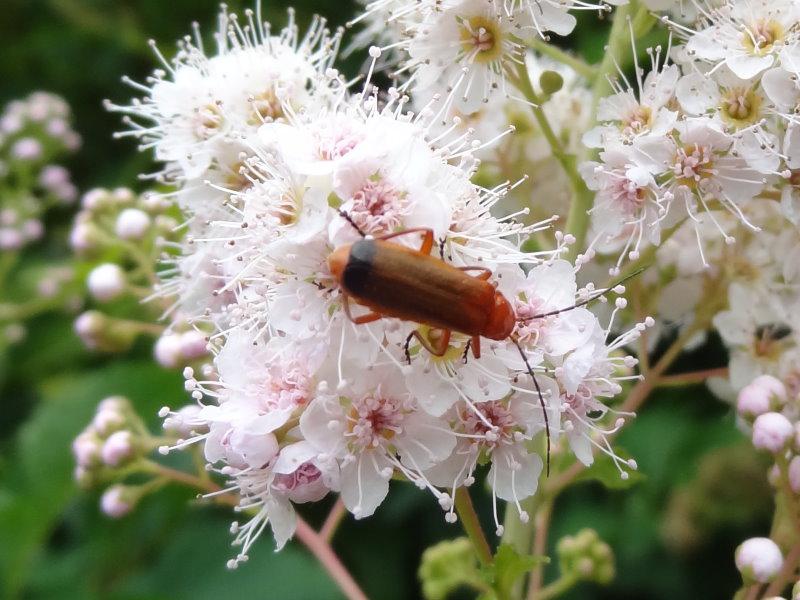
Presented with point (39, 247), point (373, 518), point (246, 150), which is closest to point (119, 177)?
point (39, 247)

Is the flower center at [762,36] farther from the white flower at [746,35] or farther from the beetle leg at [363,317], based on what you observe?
the beetle leg at [363,317]

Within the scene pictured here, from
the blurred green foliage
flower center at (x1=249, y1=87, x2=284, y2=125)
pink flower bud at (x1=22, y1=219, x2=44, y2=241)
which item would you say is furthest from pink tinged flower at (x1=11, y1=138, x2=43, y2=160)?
flower center at (x1=249, y1=87, x2=284, y2=125)

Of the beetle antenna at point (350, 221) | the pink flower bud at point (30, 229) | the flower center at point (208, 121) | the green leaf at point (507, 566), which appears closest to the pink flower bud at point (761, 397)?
the green leaf at point (507, 566)

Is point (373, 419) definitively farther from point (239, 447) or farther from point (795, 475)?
point (795, 475)

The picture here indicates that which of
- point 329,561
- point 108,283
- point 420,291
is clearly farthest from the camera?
point 108,283

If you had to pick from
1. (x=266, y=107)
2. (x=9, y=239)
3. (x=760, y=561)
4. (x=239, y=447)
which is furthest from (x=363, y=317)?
(x=9, y=239)

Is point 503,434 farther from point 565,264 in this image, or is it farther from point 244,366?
point 244,366
